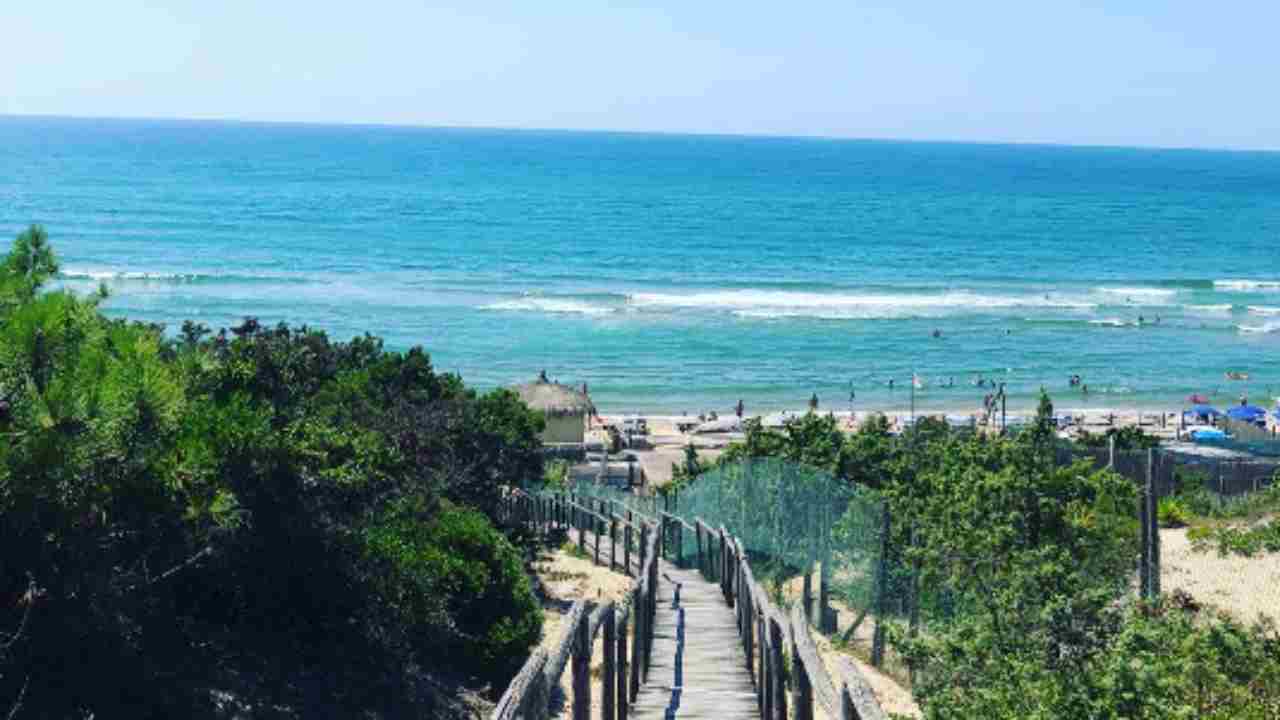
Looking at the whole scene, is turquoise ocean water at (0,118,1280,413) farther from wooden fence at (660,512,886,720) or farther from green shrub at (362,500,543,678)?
wooden fence at (660,512,886,720)

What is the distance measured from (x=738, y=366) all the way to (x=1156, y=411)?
14.3 metres

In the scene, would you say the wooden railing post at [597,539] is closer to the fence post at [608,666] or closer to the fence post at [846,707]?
the fence post at [608,666]

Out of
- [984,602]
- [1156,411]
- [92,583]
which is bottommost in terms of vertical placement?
[1156,411]

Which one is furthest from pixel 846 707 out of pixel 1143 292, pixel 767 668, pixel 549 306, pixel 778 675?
pixel 1143 292

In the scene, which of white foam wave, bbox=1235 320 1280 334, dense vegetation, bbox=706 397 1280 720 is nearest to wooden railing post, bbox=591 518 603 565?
dense vegetation, bbox=706 397 1280 720

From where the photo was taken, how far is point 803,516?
1717 centimetres

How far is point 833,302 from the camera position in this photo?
70688 millimetres

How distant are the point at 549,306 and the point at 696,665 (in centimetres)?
5532

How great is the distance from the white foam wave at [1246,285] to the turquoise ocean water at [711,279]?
1.09 feet

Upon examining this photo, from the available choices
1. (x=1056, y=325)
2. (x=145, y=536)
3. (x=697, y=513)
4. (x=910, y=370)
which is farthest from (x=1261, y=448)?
(x=1056, y=325)

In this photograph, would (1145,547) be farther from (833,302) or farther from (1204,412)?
(833,302)

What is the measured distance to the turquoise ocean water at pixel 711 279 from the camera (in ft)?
179

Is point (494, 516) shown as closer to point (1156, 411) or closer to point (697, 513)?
point (697, 513)

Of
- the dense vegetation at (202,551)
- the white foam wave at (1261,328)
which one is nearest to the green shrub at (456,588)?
the dense vegetation at (202,551)
